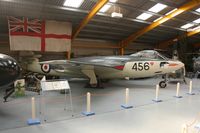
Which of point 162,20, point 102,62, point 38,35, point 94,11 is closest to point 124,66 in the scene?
point 102,62

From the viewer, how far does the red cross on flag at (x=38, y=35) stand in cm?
1043

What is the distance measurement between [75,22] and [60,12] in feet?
6.19

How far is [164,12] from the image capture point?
12.0m

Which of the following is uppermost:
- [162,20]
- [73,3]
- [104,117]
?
[73,3]

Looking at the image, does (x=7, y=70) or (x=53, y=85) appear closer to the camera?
(x=7, y=70)

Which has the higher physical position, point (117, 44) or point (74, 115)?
point (117, 44)

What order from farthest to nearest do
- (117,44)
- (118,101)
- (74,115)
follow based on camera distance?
(117,44) → (118,101) → (74,115)

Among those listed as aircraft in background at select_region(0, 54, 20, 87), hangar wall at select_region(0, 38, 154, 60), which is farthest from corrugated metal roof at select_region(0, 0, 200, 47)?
aircraft in background at select_region(0, 54, 20, 87)

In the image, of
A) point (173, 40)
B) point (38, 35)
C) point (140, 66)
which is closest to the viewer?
point (140, 66)

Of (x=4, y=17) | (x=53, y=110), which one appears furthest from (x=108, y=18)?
(x=53, y=110)

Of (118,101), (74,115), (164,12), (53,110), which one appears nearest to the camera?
(74,115)

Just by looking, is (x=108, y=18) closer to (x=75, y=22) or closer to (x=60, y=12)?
(x=75, y=22)

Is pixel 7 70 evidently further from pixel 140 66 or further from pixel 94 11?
pixel 94 11

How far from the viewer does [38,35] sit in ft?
36.6
